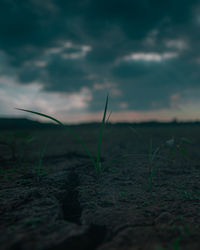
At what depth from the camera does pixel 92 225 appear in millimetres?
774

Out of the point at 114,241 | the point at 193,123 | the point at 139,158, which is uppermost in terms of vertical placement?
the point at 193,123

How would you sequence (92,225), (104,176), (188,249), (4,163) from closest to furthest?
(188,249) < (92,225) < (104,176) < (4,163)

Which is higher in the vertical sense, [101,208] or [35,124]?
[35,124]

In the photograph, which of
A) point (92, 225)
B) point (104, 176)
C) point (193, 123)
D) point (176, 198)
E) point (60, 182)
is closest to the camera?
point (92, 225)

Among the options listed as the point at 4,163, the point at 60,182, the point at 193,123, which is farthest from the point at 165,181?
the point at 193,123

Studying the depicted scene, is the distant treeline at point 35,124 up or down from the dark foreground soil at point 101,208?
up

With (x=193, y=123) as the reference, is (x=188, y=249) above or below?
below

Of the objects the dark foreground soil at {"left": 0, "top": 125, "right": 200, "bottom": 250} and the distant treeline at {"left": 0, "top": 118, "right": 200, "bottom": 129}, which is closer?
the dark foreground soil at {"left": 0, "top": 125, "right": 200, "bottom": 250}

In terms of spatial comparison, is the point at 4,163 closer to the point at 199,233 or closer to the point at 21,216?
the point at 21,216

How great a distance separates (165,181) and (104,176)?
0.38 meters

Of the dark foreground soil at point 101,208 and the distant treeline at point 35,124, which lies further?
the distant treeline at point 35,124

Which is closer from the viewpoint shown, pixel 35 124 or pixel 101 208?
pixel 101 208

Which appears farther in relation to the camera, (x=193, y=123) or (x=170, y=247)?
(x=193, y=123)

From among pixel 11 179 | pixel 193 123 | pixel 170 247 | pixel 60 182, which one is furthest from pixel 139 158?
pixel 193 123
